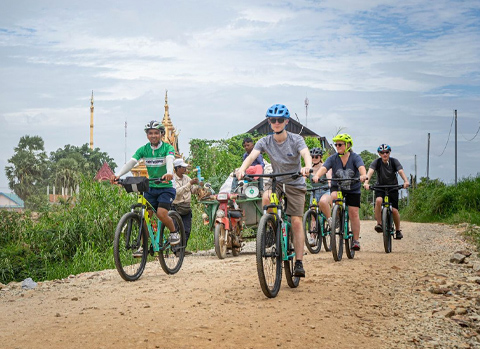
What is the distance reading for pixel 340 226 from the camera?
1050 cm

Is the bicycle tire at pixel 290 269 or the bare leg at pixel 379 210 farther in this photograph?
the bare leg at pixel 379 210

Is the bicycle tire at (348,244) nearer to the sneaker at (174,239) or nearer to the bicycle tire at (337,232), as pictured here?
the bicycle tire at (337,232)

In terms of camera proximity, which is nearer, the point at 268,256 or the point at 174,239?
the point at 268,256

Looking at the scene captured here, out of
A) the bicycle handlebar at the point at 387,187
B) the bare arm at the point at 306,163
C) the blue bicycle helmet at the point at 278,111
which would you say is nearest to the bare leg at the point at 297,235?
the bare arm at the point at 306,163

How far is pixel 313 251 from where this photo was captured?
1226cm

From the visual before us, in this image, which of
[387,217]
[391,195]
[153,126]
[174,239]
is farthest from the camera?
[391,195]

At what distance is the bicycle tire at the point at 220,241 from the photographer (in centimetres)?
1209

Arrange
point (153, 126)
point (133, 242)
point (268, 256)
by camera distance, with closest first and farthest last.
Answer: point (268, 256), point (133, 242), point (153, 126)

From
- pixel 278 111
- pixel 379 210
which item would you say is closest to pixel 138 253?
pixel 278 111

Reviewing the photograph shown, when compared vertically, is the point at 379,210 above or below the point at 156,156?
below

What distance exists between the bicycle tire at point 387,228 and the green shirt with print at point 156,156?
449cm

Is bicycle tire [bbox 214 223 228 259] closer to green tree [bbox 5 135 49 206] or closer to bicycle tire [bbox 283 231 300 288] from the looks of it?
bicycle tire [bbox 283 231 300 288]

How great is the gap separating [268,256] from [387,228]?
5615 mm

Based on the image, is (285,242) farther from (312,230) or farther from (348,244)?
(312,230)
